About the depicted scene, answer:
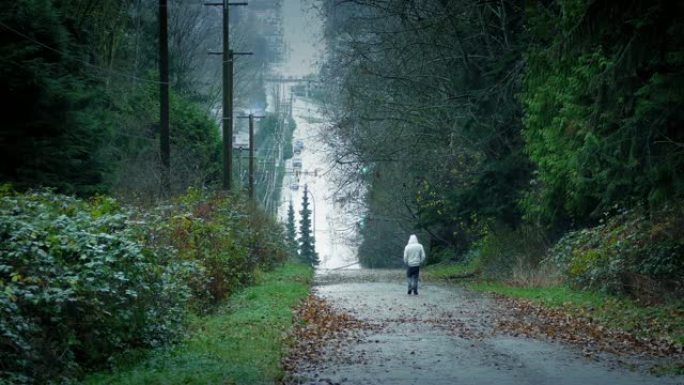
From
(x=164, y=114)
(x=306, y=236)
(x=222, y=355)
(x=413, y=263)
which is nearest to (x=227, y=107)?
(x=164, y=114)

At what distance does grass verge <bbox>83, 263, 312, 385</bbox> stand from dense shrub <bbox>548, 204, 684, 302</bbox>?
23.4ft

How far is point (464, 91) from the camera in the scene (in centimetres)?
3309

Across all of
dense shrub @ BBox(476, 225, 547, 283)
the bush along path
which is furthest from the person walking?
the bush along path

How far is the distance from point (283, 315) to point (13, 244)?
799cm

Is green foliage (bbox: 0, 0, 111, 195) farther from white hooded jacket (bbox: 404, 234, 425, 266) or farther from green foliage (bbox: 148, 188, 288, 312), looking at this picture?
white hooded jacket (bbox: 404, 234, 425, 266)

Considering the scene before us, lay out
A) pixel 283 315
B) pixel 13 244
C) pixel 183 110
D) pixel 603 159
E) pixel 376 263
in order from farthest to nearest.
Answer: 1. pixel 376 263
2. pixel 183 110
3. pixel 603 159
4. pixel 283 315
5. pixel 13 244

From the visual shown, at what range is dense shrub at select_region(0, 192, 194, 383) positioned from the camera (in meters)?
9.61

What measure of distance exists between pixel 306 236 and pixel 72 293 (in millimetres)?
87714

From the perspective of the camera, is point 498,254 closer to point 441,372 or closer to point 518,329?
point 518,329

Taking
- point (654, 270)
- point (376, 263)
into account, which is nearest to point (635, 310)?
point (654, 270)

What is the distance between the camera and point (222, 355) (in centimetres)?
1223

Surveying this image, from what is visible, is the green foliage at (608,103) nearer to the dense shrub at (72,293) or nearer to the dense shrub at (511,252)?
the dense shrub at (511,252)

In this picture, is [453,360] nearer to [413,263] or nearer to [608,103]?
[608,103]

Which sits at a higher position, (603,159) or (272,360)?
(603,159)
